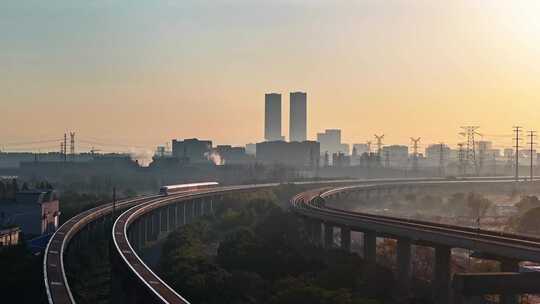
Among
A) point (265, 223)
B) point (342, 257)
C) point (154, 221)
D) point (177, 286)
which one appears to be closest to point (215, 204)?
point (154, 221)

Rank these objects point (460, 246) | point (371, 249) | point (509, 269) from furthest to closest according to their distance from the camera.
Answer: point (371, 249) < point (460, 246) < point (509, 269)

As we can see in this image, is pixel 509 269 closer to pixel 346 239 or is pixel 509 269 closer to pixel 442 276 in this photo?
pixel 442 276

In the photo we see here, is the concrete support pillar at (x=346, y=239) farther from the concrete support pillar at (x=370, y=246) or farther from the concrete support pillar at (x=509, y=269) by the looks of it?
the concrete support pillar at (x=509, y=269)

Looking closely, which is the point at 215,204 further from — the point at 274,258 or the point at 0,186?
the point at 274,258

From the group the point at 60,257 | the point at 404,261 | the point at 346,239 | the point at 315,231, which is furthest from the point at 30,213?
the point at 404,261

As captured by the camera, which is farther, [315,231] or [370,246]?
[315,231]

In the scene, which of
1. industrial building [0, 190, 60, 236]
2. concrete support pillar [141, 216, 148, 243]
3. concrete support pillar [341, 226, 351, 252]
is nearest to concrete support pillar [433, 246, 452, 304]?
concrete support pillar [341, 226, 351, 252]

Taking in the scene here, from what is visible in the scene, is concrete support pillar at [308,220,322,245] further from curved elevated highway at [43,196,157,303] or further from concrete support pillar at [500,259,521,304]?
concrete support pillar at [500,259,521,304]
